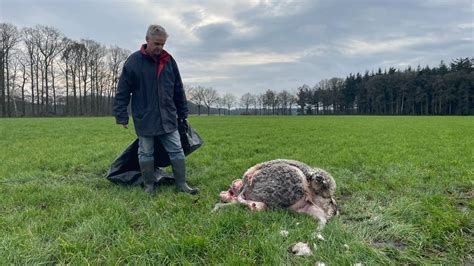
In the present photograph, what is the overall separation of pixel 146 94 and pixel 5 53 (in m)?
56.0

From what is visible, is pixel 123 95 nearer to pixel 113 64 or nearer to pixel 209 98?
pixel 113 64

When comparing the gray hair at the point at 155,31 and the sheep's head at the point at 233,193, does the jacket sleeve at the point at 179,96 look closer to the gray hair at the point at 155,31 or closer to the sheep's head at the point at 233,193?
the gray hair at the point at 155,31

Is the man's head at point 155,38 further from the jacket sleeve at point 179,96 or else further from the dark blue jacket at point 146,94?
the jacket sleeve at point 179,96

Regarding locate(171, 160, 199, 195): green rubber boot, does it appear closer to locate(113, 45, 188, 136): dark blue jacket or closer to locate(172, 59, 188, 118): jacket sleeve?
locate(113, 45, 188, 136): dark blue jacket

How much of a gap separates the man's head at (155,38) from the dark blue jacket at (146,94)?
0.15m

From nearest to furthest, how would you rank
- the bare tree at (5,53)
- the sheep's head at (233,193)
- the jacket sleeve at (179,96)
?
the sheep's head at (233,193)
the jacket sleeve at (179,96)
the bare tree at (5,53)

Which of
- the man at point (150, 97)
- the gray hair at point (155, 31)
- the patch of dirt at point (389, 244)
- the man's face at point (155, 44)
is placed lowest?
the patch of dirt at point (389, 244)

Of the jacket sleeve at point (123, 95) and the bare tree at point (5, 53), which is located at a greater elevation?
the bare tree at point (5, 53)

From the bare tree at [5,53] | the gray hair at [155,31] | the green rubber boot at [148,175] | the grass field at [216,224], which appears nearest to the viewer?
the grass field at [216,224]

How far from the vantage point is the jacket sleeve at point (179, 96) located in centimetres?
505

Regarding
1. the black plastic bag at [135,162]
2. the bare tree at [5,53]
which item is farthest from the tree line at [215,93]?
the black plastic bag at [135,162]

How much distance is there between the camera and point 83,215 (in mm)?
3699

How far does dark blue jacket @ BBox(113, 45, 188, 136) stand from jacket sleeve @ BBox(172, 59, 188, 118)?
0.27 meters

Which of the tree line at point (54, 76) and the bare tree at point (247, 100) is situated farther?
the bare tree at point (247, 100)
